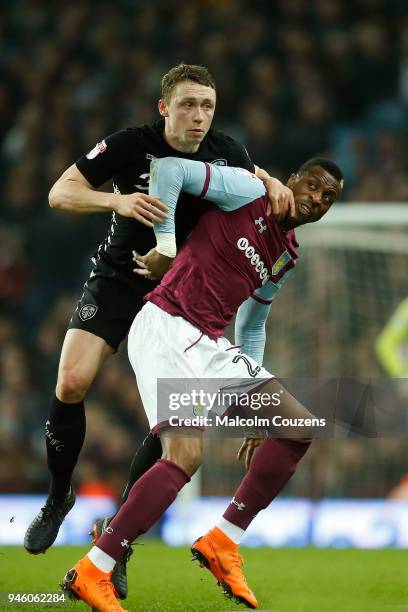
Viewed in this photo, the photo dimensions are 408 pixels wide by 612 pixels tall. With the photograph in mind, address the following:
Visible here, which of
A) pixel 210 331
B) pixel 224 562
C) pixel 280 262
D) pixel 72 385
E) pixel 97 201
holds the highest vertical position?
pixel 97 201

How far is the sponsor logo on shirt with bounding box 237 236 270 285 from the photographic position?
4.45 meters

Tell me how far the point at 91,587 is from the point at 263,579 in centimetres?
176

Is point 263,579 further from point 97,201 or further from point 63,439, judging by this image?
→ point 97,201

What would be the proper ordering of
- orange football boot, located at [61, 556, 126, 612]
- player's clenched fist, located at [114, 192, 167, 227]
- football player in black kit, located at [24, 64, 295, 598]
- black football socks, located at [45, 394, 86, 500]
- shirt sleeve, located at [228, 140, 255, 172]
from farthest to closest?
1. black football socks, located at [45, 394, 86, 500]
2. shirt sleeve, located at [228, 140, 255, 172]
3. football player in black kit, located at [24, 64, 295, 598]
4. player's clenched fist, located at [114, 192, 167, 227]
5. orange football boot, located at [61, 556, 126, 612]

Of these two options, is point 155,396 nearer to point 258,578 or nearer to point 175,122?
point 175,122

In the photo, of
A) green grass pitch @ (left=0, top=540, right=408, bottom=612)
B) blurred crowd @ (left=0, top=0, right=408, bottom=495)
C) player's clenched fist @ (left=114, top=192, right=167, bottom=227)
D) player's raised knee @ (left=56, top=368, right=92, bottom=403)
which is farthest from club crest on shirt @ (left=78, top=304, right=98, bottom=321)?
blurred crowd @ (left=0, top=0, right=408, bottom=495)

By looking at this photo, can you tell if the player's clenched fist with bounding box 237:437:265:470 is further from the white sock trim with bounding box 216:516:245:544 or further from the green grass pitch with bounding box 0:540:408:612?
the green grass pitch with bounding box 0:540:408:612

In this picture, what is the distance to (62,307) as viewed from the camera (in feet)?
36.0

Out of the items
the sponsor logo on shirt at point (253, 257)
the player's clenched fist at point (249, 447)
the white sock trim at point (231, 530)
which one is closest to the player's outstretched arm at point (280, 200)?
the sponsor logo on shirt at point (253, 257)

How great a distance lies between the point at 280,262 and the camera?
4.63 meters

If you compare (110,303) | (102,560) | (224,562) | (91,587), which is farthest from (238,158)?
(91,587)

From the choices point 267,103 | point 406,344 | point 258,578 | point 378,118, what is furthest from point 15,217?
point 258,578

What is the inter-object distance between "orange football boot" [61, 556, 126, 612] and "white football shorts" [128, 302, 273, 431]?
57 cm

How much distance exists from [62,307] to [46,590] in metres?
6.21
